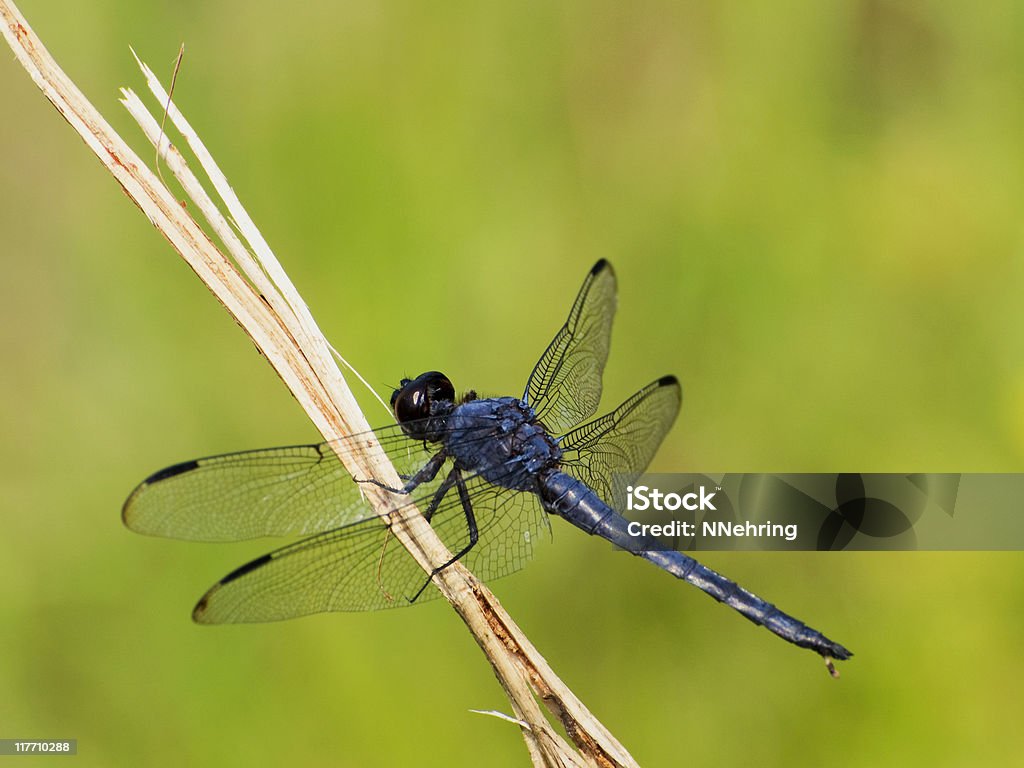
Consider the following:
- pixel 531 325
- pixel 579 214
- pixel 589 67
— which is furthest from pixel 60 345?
pixel 589 67

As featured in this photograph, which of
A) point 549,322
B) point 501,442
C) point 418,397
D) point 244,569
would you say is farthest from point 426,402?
point 549,322

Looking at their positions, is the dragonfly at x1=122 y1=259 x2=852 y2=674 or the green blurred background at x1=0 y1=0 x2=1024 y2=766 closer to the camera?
the dragonfly at x1=122 y1=259 x2=852 y2=674

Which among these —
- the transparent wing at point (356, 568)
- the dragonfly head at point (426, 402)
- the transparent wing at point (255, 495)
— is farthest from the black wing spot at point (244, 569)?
the dragonfly head at point (426, 402)

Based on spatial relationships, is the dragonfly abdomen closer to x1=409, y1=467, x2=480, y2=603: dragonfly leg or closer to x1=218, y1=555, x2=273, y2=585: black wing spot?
x1=409, y1=467, x2=480, y2=603: dragonfly leg

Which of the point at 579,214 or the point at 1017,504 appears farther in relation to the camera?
the point at 579,214

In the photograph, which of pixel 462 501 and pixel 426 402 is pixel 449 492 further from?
pixel 426 402

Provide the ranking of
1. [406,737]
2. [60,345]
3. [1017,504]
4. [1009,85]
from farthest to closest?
[1009,85], [60,345], [1017,504], [406,737]

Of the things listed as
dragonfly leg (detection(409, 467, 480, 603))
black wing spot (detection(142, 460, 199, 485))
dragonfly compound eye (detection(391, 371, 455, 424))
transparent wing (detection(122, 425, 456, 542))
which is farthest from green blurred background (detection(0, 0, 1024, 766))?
black wing spot (detection(142, 460, 199, 485))

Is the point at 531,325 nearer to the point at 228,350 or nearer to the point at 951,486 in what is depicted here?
the point at 228,350
